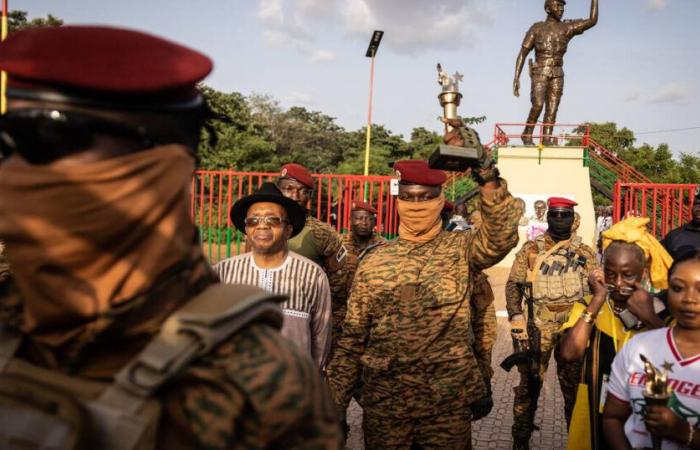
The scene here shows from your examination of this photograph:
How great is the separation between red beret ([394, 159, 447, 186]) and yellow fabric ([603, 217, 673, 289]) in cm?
115

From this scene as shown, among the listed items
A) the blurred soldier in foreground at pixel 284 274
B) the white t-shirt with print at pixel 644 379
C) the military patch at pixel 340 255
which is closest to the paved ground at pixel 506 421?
the military patch at pixel 340 255

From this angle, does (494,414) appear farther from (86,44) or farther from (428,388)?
(86,44)

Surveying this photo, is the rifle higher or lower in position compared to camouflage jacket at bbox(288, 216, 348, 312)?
lower

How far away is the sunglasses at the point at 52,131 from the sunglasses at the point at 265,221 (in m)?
3.23

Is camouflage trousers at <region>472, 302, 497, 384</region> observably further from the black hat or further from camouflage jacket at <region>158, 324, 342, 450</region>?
camouflage jacket at <region>158, 324, 342, 450</region>

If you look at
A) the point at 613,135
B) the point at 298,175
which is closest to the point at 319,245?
the point at 298,175

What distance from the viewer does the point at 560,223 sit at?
21.5 feet

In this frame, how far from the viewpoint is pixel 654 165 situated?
107 ft

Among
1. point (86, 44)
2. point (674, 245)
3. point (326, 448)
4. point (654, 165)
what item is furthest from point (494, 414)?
point (654, 165)

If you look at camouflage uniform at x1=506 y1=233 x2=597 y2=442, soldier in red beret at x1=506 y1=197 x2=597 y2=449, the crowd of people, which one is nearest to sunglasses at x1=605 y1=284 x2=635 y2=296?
camouflage uniform at x1=506 y1=233 x2=597 y2=442

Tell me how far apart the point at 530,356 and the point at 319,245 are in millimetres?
2212

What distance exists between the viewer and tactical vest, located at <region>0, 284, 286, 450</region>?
1.09 metres

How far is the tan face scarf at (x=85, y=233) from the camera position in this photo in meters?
1.18

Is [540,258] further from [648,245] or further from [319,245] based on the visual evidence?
[648,245]
